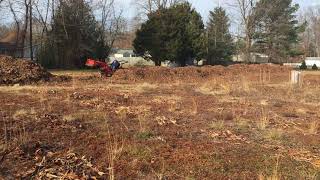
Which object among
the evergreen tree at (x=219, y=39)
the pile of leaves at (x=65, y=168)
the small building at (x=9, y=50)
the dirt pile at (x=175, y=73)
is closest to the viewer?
the pile of leaves at (x=65, y=168)

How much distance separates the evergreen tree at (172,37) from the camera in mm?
45469

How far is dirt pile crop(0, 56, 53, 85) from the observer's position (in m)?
22.6

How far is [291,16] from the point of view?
221 feet

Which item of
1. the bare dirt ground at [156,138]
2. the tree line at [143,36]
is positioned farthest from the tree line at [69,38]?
the bare dirt ground at [156,138]

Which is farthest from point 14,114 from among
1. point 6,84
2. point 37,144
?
point 6,84

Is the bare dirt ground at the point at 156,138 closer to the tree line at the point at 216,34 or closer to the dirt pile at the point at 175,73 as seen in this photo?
the dirt pile at the point at 175,73

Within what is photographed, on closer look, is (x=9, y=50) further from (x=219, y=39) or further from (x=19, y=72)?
(x=19, y=72)

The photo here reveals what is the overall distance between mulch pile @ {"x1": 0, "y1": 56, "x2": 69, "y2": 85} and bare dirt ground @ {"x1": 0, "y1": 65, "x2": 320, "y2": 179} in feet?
22.4

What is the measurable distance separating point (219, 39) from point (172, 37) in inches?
539

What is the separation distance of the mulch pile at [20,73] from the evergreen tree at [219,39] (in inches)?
1236

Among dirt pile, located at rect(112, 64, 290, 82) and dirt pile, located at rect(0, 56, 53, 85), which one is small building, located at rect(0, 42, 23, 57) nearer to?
dirt pile, located at rect(112, 64, 290, 82)

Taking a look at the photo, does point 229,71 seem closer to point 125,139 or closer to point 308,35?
point 125,139

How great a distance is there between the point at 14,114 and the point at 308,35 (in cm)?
9643

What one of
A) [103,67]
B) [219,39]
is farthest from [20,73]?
[219,39]
